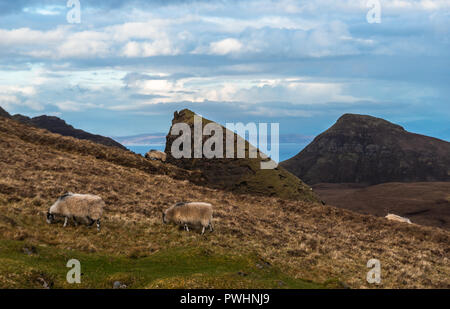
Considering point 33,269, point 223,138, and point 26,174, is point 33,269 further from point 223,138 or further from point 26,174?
point 223,138

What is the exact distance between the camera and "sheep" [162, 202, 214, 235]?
80.5 ft

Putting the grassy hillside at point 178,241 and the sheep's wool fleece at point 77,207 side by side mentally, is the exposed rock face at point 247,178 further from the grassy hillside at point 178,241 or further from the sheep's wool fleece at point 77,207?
the sheep's wool fleece at point 77,207

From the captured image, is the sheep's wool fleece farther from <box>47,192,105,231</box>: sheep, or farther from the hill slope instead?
the hill slope

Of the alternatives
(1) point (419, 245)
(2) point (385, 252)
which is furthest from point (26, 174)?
(1) point (419, 245)

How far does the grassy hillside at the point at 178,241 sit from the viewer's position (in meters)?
16.4

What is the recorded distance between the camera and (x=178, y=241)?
73.0 feet

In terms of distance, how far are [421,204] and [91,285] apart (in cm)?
10049

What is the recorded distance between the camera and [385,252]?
96.1 feet

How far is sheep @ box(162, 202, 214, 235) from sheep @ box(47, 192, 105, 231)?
14.7ft

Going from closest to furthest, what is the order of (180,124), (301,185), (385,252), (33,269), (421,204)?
(33,269)
(385,252)
(301,185)
(180,124)
(421,204)

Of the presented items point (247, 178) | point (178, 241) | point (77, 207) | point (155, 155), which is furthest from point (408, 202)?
point (77, 207)

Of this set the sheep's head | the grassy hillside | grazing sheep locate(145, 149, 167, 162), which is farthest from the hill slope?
the sheep's head

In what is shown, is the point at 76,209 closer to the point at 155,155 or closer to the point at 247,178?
the point at 247,178

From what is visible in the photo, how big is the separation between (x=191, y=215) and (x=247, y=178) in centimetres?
3704
